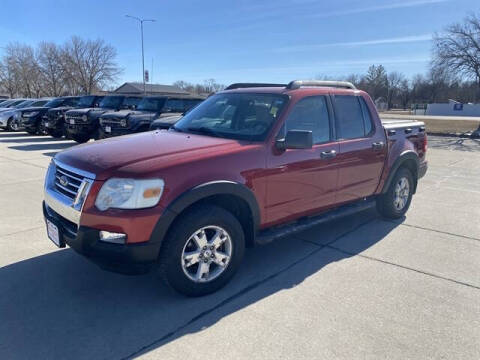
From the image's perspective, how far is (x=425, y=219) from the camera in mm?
5645

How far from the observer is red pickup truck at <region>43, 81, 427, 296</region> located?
287 cm

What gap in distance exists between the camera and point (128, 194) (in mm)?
2846

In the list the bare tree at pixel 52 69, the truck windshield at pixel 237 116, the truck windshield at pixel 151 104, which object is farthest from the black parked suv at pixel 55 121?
the bare tree at pixel 52 69

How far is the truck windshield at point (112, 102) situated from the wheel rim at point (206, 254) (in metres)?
12.4

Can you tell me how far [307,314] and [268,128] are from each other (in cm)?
174

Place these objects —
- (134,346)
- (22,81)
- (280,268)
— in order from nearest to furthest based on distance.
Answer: (134,346) < (280,268) < (22,81)

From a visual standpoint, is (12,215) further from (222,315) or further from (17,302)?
(222,315)

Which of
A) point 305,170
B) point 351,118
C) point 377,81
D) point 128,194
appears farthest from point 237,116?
point 377,81

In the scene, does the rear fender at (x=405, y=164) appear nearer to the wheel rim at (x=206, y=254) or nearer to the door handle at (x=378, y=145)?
the door handle at (x=378, y=145)

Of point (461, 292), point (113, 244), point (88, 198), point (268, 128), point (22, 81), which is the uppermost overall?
point (22, 81)

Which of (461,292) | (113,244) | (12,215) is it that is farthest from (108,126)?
(461,292)

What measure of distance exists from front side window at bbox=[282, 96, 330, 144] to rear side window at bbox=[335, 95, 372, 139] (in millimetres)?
240

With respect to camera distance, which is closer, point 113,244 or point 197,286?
point 113,244

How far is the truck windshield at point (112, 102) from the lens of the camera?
14531mm
